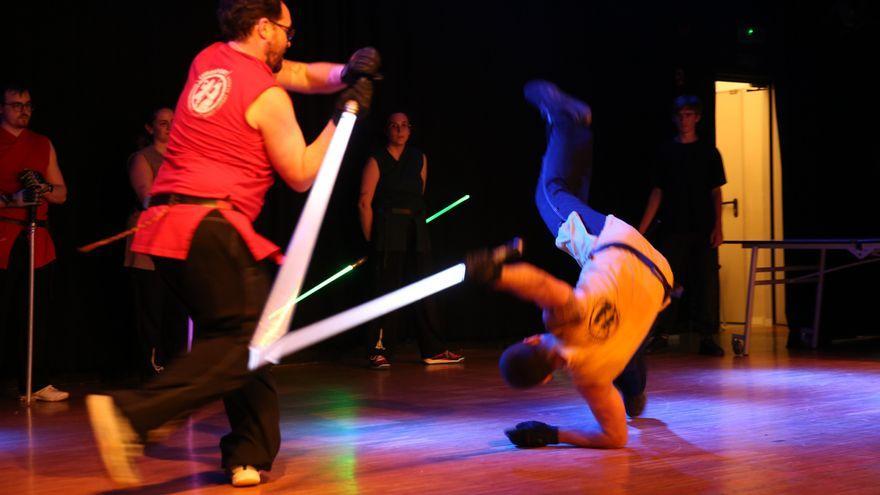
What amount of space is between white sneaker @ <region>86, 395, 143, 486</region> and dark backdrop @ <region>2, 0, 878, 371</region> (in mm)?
3089

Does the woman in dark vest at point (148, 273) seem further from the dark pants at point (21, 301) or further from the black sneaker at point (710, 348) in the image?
the black sneaker at point (710, 348)

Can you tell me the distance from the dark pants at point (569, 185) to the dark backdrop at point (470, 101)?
2492 millimetres

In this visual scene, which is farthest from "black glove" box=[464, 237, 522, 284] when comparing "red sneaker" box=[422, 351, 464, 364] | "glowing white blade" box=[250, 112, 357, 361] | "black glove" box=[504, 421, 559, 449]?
"red sneaker" box=[422, 351, 464, 364]

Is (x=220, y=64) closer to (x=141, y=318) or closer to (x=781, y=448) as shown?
(x=781, y=448)

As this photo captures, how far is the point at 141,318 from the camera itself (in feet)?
18.0

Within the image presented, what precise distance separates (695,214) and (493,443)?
3.46m

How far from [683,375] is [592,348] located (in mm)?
2587

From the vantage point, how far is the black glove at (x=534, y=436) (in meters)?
3.72

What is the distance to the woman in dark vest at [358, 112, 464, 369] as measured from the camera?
252 inches

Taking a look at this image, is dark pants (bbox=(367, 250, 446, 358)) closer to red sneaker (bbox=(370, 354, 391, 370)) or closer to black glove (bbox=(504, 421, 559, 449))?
red sneaker (bbox=(370, 354, 391, 370))

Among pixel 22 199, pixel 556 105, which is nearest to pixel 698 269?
pixel 556 105

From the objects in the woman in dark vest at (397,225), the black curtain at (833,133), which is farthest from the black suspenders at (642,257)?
the black curtain at (833,133)

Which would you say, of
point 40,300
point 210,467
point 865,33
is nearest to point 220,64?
point 210,467

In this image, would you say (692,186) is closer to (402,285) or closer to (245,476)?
(402,285)
